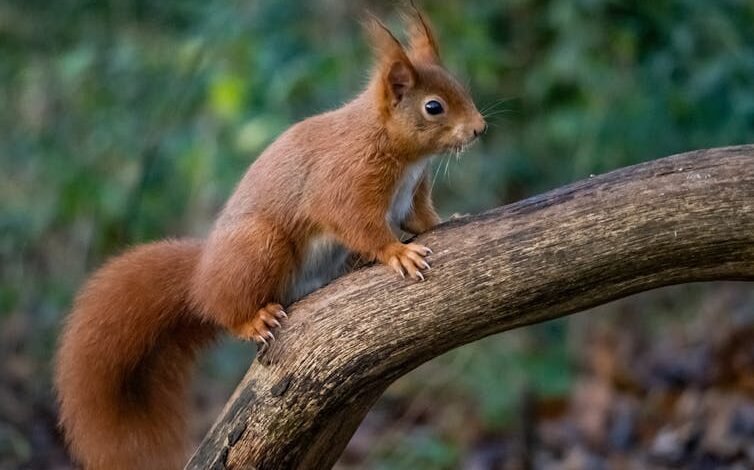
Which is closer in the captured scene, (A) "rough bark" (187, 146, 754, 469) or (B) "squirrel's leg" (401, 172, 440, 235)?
(A) "rough bark" (187, 146, 754, 469)

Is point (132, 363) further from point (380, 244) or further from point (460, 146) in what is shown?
point (460, 146)

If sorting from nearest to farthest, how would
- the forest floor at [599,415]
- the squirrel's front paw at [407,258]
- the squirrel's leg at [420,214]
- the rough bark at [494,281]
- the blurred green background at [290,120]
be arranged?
the rough bark at [494,281]
the squirrel's front paw at [407,258]
the squirrel's leg at [420,214]
the blurred green background at [290,120]
the forest floor at [599,415]

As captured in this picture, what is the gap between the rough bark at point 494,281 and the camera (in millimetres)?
2000

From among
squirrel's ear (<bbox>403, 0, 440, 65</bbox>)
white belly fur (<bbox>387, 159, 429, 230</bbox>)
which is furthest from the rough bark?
squirrel's ear (<bbox>403, 0, 440, 65</bbox>)

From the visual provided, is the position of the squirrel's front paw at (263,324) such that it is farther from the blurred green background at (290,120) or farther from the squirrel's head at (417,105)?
the blurred green background at (290,120)

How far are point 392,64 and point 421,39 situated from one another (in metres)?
0.24

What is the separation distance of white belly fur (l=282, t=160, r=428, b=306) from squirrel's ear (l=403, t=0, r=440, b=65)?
26cm

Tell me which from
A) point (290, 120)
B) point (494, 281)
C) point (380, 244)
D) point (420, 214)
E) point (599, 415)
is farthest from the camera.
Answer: point (599, 415)

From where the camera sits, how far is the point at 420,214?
2.46 m

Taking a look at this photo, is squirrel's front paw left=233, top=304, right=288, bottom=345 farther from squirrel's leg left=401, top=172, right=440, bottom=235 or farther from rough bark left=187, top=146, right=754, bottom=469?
squirrel's leg left=401, top=172, right=440, bottom=235

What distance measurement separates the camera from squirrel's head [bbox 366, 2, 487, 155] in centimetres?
234

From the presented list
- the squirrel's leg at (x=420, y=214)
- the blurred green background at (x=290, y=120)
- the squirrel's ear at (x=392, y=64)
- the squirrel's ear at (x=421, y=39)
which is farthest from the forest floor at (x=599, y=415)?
the squirrel's ear at (x=392, y=64)

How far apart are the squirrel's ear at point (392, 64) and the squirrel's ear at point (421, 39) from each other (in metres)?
0.15

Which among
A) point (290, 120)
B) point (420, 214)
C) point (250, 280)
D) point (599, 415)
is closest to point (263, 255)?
point (250, 280)
